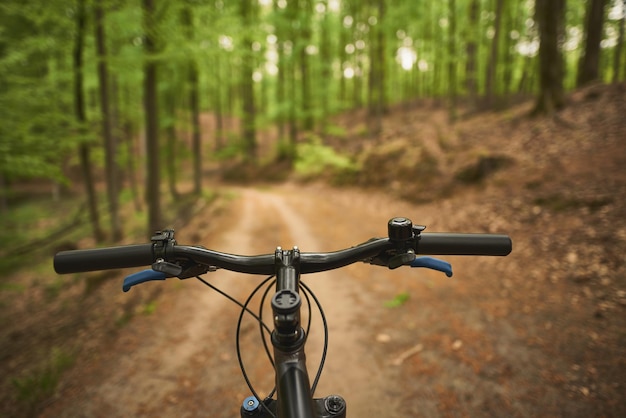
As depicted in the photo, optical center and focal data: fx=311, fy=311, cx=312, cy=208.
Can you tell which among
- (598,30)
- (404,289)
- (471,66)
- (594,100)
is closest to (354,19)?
(471,66)

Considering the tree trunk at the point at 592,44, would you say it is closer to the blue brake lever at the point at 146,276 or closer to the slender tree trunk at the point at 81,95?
the blue brake lever at the point at 146,276

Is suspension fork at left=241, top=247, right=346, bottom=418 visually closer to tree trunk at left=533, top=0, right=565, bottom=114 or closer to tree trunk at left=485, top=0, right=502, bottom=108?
tree trunk at left=533, top=0, right=565, bottom=114

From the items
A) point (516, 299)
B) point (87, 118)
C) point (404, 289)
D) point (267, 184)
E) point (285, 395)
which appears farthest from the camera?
point (267, 184)

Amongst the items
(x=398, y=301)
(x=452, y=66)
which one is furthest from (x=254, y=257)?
(x=452, y=66)

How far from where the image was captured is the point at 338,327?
202 inches

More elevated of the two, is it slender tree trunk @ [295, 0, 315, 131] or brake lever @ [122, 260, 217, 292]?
slender tree trunk @ [295, 0, 315, 131]

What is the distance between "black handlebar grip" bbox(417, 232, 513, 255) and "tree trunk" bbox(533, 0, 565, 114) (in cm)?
1221

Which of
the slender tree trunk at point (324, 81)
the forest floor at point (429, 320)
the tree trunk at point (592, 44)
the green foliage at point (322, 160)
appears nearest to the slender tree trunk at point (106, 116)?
the forest floor at point (429, 320)

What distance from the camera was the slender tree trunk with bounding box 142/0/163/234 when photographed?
7.80m

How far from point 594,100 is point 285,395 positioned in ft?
45.5

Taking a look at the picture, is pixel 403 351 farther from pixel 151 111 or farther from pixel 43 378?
pixel 151 111

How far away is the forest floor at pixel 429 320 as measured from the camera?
3.77 m

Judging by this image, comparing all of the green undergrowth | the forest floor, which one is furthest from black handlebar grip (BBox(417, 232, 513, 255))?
the green undergrowth

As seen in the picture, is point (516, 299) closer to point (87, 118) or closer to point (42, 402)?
point (42, 402)
